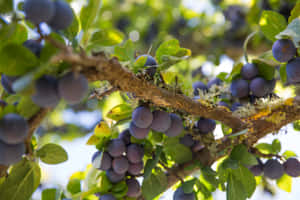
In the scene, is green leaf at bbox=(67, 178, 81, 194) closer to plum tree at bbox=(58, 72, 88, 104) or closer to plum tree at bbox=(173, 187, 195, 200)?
plum tree at bbox=(173, 187, 195, 200)

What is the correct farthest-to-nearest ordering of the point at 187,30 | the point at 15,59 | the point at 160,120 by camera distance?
the point at 187,30, the point at 160,120, the point at 15,59

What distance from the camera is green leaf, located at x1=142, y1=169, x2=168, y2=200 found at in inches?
28.6

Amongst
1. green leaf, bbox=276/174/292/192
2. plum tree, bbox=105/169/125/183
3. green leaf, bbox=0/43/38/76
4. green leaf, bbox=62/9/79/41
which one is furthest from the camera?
green leaf, bbox=276/174/292/192

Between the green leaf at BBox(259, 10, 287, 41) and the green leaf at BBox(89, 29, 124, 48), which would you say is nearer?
the green leaf at BBox(89, 29, 124, 48)

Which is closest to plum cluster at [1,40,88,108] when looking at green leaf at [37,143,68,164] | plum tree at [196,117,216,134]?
green leaf at [37,143,68,164]

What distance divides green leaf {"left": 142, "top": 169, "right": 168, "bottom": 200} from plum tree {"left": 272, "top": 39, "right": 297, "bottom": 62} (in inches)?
17.5

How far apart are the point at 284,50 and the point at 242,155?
0.93 ft

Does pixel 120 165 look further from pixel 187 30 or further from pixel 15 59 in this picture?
pixel 187 30

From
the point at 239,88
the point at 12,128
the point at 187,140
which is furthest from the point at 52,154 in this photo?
the point at 239,88

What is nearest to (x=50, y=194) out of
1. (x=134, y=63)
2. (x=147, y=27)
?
(x=134, y=63)

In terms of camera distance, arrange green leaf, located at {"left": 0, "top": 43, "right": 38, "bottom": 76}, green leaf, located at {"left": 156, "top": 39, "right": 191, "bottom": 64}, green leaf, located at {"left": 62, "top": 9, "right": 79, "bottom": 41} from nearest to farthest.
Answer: green leaf, located at {"left": 0, "top": 43, "right": 38, "bottom": 76} < green leaf, located at {"left": 62, "top": 9, "right": 79, "bottom": 41} < green leaf, located at {"left": 156, "top": 39, "right": 191, "bottom": 64}

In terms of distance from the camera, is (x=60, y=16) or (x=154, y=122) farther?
(x=154, y=122)

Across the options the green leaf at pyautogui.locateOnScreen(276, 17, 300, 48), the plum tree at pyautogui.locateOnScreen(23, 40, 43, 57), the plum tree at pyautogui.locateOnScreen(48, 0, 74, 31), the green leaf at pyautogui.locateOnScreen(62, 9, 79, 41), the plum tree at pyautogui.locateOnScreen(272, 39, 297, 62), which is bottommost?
the plum tree at pyautogui.locateOnScreen(272, 39, 297, 62)

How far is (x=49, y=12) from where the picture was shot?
420mm
